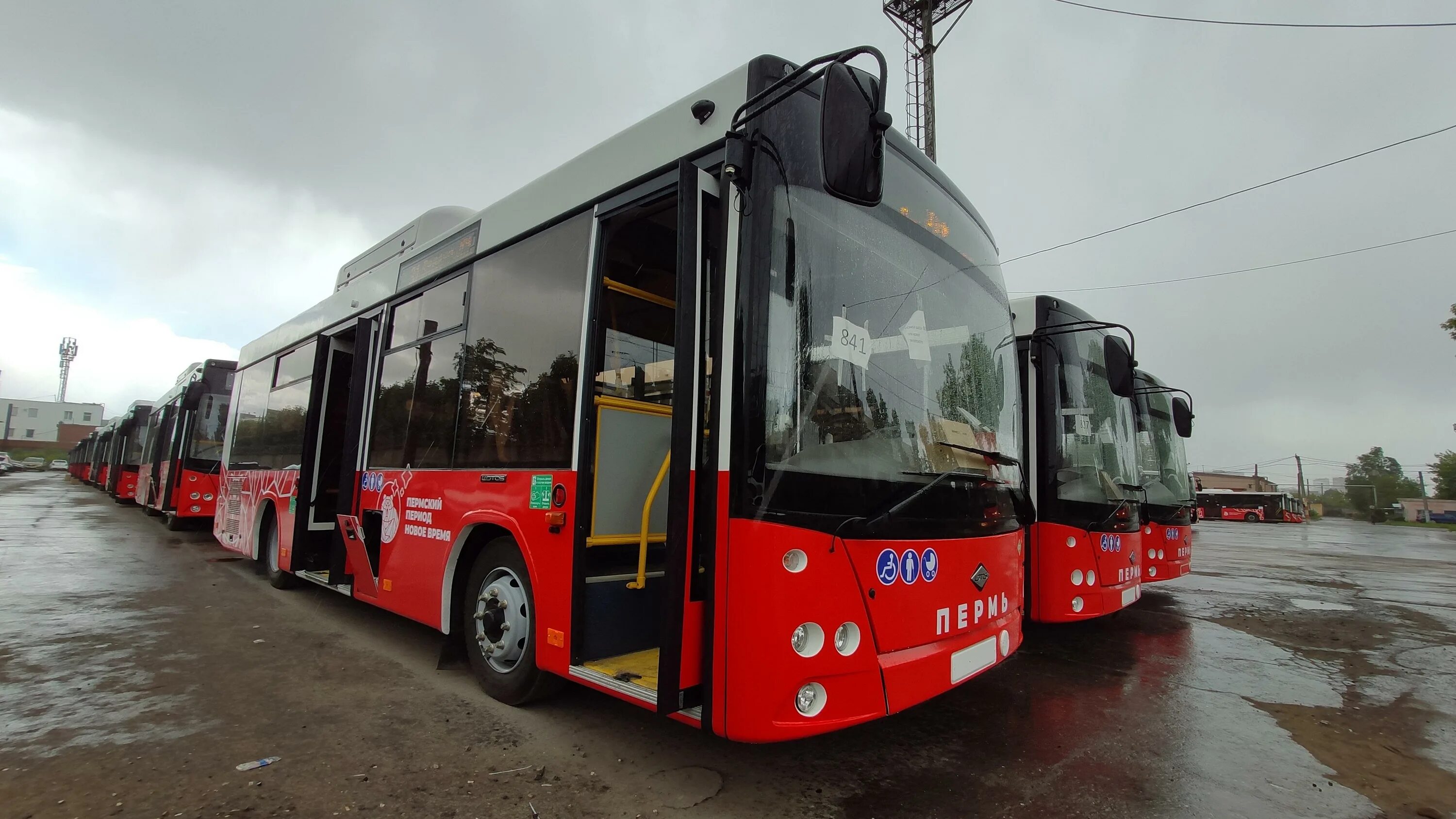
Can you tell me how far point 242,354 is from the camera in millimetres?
9914

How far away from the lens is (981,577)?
347cm

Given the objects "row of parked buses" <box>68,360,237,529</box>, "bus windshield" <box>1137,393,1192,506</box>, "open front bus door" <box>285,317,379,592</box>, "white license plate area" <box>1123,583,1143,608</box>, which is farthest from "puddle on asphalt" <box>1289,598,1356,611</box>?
"row of parked buses" <box>68,360,237,529</box>

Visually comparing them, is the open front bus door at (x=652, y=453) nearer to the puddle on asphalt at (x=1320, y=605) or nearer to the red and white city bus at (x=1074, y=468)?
the red and white city bus at (x=1074, y=468)

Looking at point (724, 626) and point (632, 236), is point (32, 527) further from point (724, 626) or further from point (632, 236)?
point (724, 626)

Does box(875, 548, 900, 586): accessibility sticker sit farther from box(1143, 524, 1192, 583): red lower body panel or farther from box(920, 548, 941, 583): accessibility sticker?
box(1143, 524, 1192, 583): red lower body panel

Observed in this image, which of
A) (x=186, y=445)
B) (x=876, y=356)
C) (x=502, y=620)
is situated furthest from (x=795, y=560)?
(x=186, y=445)

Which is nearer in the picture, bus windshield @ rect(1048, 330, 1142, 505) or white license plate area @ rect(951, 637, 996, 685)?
white license plate area @ rect(951, 637, 996, 685)

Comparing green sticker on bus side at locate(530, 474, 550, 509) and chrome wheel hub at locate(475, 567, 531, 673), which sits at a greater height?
green sticker on bus side at locate(530, 474, 550, 509)

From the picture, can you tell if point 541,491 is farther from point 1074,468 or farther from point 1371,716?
point 1371,716

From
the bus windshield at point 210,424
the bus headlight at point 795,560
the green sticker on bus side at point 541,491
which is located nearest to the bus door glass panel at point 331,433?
the green sticker on bus side at point 541,491

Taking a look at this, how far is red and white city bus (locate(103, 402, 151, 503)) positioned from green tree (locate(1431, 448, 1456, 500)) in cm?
9531

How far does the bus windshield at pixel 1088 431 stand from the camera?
605 centimetres

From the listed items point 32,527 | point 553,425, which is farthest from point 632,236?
point 32,527

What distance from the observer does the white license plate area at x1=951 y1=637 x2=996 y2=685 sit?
10.5 feet
